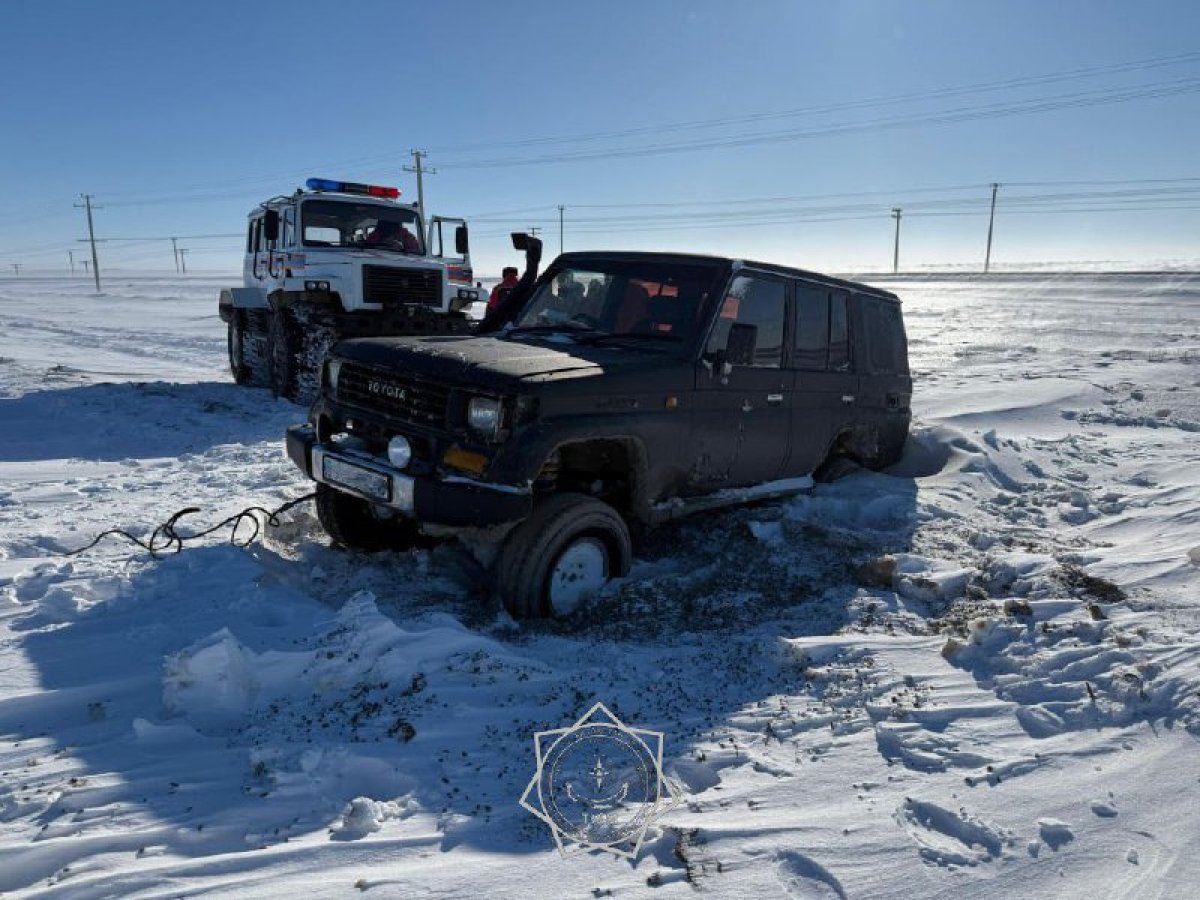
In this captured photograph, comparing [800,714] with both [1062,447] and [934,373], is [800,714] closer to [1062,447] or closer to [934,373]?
[1062,447]

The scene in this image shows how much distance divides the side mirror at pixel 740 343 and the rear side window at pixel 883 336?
1906 millimetres

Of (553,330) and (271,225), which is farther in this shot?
(271,225)

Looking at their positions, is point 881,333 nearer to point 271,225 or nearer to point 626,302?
point 626,302

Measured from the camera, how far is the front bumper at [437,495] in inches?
148

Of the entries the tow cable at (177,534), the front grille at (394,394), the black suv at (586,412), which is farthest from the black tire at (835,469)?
the tow cable at (177,534)

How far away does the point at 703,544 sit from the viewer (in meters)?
5.30

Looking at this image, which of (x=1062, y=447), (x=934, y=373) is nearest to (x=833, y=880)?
(x=1062, y=447)

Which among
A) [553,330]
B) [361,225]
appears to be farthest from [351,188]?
[553,330]

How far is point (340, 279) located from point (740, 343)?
7606 mm

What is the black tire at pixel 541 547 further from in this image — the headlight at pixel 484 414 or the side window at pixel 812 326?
the side window at pixel 812 326

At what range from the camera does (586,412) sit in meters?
4.01

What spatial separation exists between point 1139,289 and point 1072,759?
4130cm

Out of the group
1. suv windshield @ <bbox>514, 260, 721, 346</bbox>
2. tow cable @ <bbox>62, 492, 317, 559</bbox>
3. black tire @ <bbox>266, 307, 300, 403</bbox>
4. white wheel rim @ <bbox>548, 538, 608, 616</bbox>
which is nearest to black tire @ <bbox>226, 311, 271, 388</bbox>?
black tire @ <bbox>266, 307, 300, 403</bbox>

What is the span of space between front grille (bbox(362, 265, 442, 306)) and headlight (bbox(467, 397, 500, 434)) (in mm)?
7426
